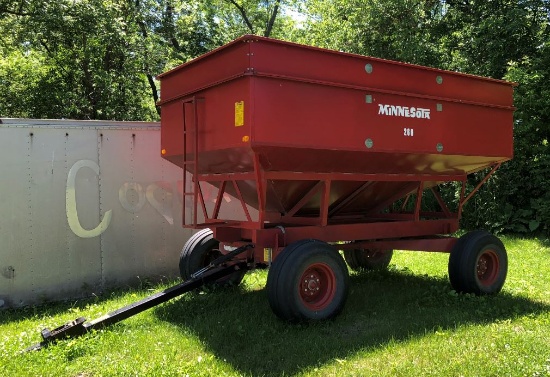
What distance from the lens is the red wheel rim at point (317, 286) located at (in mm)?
5250

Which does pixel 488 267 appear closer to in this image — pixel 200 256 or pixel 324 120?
pixel 324 120

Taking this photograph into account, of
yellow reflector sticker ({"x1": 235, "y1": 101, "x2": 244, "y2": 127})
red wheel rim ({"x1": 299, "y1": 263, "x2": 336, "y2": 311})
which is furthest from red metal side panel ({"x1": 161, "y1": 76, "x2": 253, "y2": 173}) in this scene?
red wheel rim ({"x1": 299, "y1": 263, "x2": 336, "y2": 311})

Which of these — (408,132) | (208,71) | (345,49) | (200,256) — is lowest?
(200,256)

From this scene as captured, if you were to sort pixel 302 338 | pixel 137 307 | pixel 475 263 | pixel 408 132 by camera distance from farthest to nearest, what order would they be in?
1. pixel 475 263
2. pixel 408 132
3. pixel 137 307
4. pixel 302 338

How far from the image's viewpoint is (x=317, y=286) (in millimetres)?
5367

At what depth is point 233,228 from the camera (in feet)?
20.0

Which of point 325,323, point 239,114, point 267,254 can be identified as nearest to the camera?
point 239,114

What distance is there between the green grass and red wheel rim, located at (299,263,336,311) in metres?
0.24

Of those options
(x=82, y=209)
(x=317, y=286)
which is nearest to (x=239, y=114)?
(x=317, y=286)

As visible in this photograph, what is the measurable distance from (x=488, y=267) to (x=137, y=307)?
4.47m

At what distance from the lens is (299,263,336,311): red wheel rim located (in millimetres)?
5250

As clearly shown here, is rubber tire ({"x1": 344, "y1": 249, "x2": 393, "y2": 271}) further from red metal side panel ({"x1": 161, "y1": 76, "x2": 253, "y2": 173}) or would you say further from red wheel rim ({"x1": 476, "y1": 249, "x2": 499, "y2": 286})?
red metal side panel ({"x1": 161, "y1": 76, "x2": 253, "y2": 173})

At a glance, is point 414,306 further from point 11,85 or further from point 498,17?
point 11,85

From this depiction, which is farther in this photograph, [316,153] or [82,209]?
[82,209]
